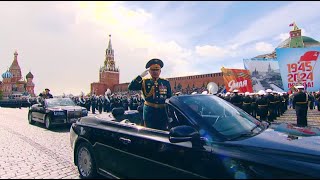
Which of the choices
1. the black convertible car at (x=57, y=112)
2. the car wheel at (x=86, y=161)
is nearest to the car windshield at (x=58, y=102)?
the black convertible car at (x=57, y=112)

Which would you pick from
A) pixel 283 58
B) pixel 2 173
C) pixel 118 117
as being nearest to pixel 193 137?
pixel 118 117

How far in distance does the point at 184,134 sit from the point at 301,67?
19413 mm

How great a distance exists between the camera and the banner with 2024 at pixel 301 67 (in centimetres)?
1861

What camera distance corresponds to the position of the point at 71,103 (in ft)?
41.7

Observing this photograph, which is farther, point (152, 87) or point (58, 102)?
point (58, 102)

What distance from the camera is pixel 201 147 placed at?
2.68 m

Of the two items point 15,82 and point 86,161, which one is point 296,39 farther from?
point 15,82

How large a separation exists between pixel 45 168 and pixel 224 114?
12.2 feet

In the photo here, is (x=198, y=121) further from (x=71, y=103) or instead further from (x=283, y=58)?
(x=283, y=58)

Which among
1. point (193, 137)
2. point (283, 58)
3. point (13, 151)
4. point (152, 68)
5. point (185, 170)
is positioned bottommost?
point (13, 151)

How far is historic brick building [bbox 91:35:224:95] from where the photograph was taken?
55763mm

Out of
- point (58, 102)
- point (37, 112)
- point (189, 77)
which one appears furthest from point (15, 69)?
point (58, 102)

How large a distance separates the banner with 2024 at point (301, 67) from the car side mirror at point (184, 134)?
19244 millimetres

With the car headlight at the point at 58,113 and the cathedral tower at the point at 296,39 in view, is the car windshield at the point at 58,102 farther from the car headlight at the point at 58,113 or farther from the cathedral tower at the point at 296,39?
the cathedral tower at the point at 296,39
